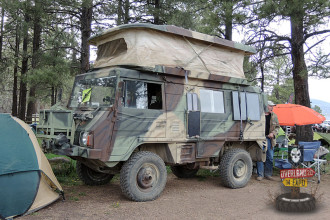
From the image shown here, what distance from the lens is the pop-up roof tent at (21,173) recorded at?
4.69 m

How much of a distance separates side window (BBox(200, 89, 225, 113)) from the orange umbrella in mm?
2745

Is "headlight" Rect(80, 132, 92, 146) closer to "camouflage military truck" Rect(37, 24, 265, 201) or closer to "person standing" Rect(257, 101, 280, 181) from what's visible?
"camouflage military truck" Rect(37, 24, 265, 201)

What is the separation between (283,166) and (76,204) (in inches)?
205

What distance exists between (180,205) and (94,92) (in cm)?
276

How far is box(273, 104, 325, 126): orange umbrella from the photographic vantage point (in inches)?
335

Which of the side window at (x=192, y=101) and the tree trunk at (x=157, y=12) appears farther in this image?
the tree trunk at (x=157, y=12)

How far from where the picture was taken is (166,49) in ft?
20.7

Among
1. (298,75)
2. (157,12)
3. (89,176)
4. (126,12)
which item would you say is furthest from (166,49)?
(126,12)

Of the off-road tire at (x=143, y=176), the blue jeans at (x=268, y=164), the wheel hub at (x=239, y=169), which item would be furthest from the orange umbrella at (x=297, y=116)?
the off-road tire at (x=143, y=176)

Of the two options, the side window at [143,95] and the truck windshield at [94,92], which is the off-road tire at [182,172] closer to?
the side window at [143,95]

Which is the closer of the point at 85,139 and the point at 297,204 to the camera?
the point at 297,204

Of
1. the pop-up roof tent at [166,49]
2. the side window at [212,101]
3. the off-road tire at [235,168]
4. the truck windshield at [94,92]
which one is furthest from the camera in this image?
the off-road tire at [235,168]

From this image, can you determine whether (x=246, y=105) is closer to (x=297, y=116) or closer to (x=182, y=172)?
(x=297, y=116)

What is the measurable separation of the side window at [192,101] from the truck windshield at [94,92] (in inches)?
66.8
